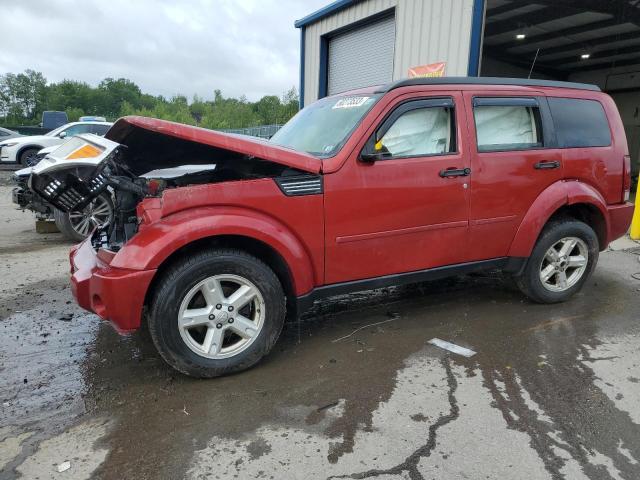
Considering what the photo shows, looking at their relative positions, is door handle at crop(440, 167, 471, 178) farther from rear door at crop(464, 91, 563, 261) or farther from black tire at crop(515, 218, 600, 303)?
black tire at crop(515, 218, 600, 303)

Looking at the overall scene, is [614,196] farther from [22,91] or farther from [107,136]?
[22,91]

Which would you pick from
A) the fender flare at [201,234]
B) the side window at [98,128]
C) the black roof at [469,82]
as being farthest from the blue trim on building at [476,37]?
the side window at [98,128]

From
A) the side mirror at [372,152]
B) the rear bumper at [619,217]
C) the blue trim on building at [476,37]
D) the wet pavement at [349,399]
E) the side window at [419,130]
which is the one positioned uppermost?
the blue trim on building at [476,37]

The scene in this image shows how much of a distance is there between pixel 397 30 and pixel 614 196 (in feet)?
21.1

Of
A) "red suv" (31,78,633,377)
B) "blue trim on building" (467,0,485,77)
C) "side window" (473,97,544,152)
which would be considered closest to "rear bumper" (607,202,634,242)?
"red suv" (31,78,633,377)

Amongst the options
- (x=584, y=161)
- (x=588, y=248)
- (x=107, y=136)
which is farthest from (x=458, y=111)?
(x=107, y=136)

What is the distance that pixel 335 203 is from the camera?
326 centimetres

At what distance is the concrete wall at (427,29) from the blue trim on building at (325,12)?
125 mm

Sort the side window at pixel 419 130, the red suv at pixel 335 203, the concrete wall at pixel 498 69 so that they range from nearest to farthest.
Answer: the red suv at pixel 335 203 < the side window at pixel 419 130 < the concrete wall at pixel 498 69

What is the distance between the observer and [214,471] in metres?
2.25

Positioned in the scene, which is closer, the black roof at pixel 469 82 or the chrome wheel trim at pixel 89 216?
the black roof at pixel 469 82

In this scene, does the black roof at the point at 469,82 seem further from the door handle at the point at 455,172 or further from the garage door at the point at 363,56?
the garage door at the point at 363,56

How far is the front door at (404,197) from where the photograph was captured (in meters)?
3.32

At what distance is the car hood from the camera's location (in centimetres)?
287
